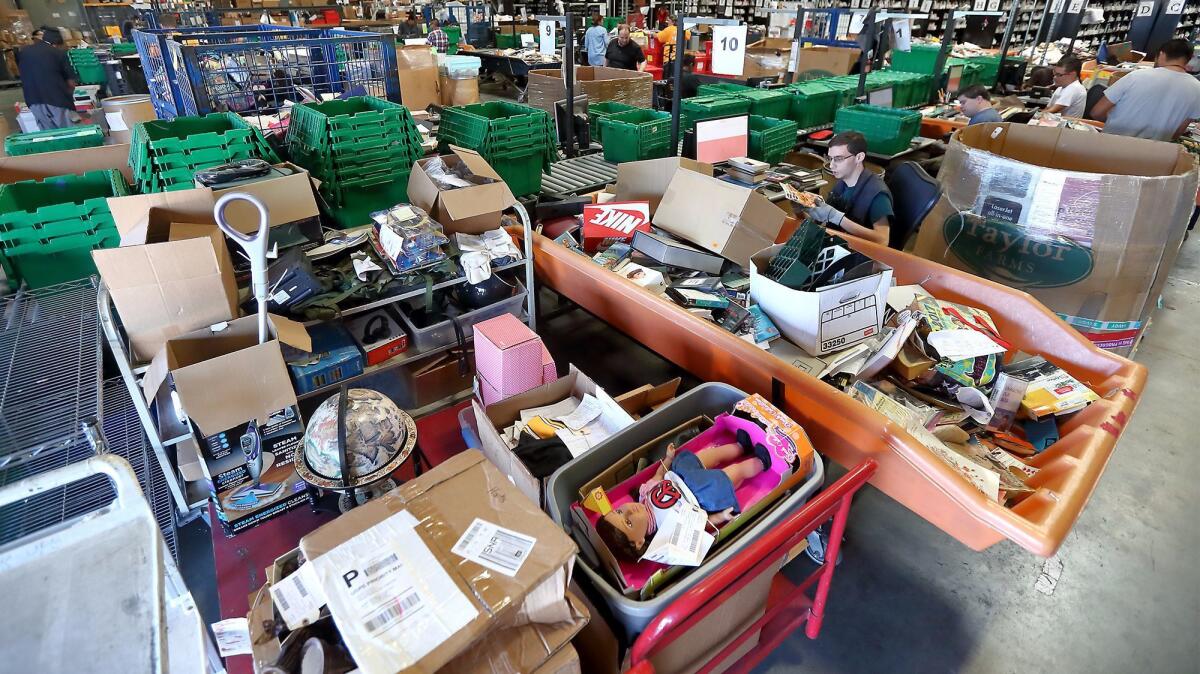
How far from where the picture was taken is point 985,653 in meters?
2.12

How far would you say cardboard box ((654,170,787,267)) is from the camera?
2926 mm

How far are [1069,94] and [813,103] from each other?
3.23 m

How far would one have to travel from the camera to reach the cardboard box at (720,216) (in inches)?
115

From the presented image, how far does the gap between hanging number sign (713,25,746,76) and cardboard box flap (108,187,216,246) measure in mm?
2666

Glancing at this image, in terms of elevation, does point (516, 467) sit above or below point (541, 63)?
below

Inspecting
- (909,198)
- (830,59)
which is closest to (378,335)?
(909,198)

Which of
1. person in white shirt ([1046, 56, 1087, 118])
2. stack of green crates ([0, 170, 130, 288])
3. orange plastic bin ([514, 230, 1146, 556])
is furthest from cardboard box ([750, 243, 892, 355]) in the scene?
person in white shirt ([1046, 56, 1087, 118])

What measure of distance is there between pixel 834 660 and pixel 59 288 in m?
3.47

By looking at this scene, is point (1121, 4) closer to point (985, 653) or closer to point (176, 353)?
point (985, 653)

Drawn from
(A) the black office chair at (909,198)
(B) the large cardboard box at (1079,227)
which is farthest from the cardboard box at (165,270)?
(B) the large cardboard box at (1079,227)

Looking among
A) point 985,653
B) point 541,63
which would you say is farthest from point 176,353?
point 541,63

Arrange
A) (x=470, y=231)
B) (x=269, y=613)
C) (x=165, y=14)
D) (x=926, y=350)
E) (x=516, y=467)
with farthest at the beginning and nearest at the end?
(x=165, y=14)
(x=470, y=231)
(x=926, y=350)
(x=516, y=467)
(x=269, y=613)

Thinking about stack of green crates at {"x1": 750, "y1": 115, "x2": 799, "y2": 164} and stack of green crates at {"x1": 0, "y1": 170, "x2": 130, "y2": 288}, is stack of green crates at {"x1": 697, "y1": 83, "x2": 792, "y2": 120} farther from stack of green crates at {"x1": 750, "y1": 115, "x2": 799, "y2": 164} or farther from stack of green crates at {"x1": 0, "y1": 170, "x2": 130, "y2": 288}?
stack of green crates at {"x1": 0, "y1": 170, "x2": 130, "y2": 288}

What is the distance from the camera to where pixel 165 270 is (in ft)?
6.70
